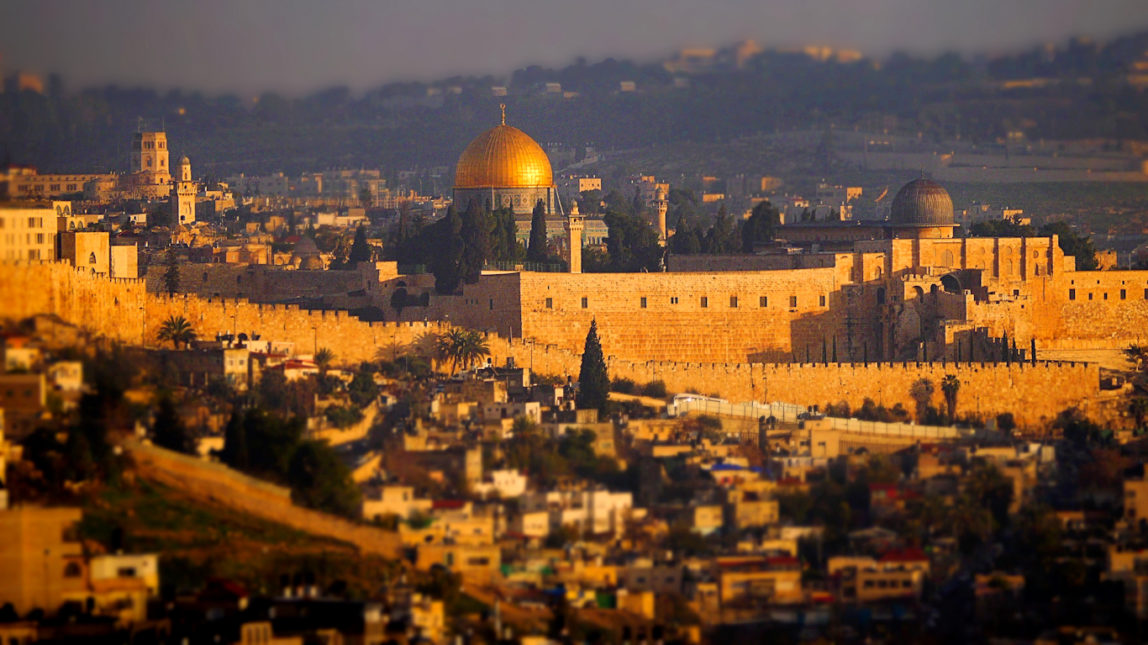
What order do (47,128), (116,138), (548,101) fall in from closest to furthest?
(47,128) → (116,138) → (548,101)

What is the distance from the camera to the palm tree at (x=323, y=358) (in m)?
44.7

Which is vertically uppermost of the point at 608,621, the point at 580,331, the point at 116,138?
the point at 116,138

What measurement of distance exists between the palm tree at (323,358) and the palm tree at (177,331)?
5.69ft

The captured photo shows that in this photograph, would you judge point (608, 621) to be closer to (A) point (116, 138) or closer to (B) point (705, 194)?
(A) point (116, 138)

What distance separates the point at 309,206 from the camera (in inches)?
2148

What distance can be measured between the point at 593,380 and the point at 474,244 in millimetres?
6067

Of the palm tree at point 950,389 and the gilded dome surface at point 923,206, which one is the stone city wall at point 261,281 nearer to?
the palm tree at point 950,389

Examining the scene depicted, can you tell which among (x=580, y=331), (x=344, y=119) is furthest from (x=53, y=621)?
(x=344, y=119)

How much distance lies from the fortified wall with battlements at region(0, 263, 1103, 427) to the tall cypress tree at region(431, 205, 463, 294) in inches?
50.4

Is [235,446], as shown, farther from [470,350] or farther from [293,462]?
[470,350]

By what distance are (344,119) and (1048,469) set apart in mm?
20941

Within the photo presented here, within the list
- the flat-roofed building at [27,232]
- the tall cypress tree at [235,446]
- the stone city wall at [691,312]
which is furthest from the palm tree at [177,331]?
the tall cypress tree at [235,446]

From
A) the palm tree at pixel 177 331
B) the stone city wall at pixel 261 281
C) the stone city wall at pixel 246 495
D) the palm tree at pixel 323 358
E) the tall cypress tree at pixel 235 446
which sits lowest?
the stone city wall at pixel 246 495

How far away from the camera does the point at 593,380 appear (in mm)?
45969
